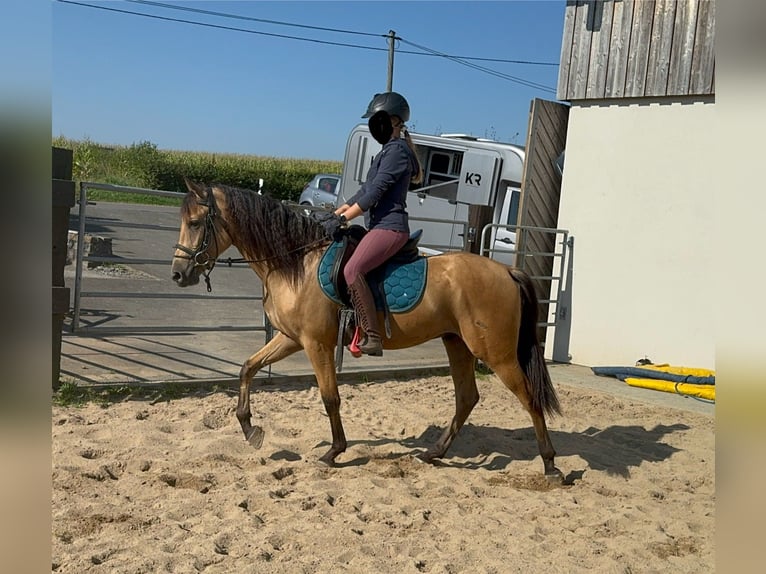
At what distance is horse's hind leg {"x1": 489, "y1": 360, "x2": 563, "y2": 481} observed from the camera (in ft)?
15.9

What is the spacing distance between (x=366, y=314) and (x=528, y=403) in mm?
1219

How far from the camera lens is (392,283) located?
15.9 feet

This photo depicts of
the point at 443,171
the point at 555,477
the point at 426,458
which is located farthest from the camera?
the point at 443,171

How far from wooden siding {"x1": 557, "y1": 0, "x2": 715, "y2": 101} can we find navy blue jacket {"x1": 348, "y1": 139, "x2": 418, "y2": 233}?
4895mm

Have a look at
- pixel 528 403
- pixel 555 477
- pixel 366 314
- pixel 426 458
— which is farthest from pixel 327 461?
pixel 555 477

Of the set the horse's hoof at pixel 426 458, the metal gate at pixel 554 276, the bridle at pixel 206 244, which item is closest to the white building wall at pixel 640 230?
the metal gate at pixel 554 276

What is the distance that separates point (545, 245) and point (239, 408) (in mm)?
5823

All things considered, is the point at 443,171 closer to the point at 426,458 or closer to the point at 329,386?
the point at 426,458

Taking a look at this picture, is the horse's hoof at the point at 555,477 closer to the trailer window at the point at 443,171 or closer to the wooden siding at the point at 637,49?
the wooden siding at the point at 637,49

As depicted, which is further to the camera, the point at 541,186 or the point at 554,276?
the point at 541,186

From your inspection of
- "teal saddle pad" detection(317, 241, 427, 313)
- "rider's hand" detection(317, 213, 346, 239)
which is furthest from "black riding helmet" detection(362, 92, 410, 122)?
"teal saddle pad" detection(317, 241, 427, 313)

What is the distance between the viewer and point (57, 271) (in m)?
5.56

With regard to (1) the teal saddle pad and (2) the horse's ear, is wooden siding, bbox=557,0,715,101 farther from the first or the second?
(2) the horse's ear
